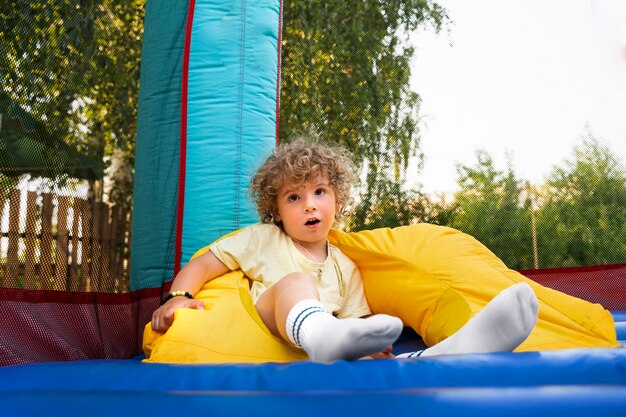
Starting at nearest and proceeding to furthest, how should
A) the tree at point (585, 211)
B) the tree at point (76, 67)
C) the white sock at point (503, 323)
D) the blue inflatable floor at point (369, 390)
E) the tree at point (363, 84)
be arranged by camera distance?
the blue inflatable floor at point (369, 390) < the white sock at point (503, 323) < the tree at point (76, 67) < the tree at point (585, 211) < the tree at point (363, 84)

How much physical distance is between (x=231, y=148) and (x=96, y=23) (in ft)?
1.71

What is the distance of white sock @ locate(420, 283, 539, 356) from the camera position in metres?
0.84

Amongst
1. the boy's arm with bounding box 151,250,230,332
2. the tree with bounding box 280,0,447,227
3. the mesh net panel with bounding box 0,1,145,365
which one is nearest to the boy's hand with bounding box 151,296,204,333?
the boy's arm with bounding box 151,250,230,332

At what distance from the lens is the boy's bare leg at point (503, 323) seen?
841mm

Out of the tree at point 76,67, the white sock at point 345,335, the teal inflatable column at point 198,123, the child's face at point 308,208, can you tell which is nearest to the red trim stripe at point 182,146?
the teal inflatable column at point 198,123

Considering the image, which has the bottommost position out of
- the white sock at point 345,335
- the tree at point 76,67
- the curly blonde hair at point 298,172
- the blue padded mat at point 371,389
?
the blue padded mat at point 371,389

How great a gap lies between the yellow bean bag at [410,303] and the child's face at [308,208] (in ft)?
0.37

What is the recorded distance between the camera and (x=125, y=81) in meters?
2.08

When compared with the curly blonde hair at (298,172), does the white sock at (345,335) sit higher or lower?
lower

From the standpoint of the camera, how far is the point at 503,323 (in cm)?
86

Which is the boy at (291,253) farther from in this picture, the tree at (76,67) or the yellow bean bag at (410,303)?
the tree at (76,67)

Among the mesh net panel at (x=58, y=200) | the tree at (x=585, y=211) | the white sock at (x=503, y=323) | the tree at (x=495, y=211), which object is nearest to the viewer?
the white sock at (x=503, y=323)

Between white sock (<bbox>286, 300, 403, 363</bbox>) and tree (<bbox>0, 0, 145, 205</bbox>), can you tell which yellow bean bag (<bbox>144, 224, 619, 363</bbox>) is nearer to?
white sock (<bbox>286, 300, 403, 363</bbox>)

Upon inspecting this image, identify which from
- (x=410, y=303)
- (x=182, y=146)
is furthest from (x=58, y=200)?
(x=410, y=303)
